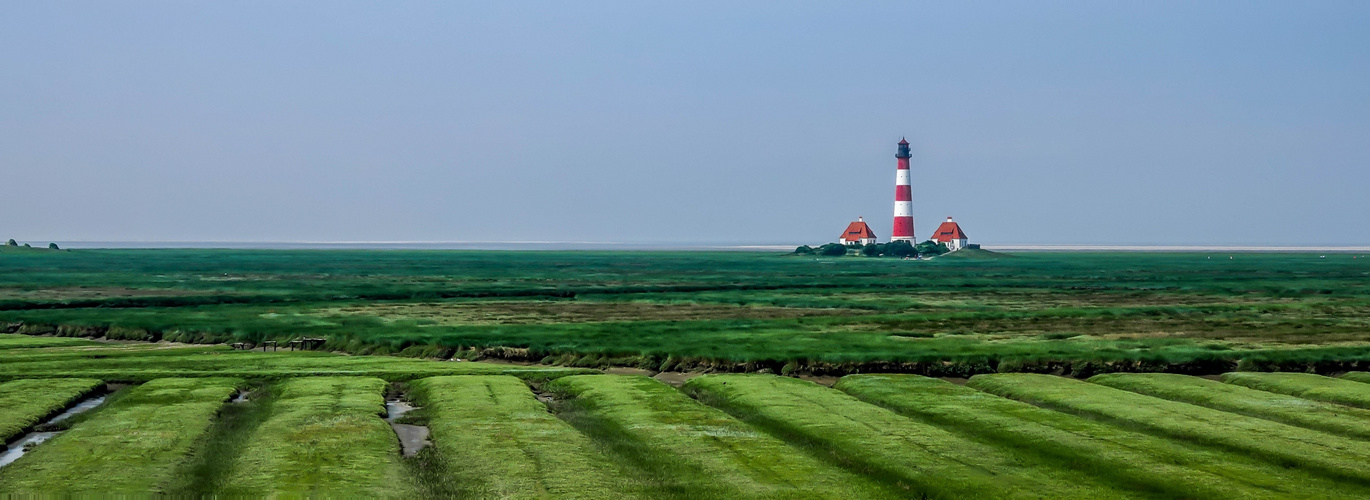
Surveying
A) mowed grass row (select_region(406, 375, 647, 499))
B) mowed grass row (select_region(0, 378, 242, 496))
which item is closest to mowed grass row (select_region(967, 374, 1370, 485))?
mowed grass row (select_region(406, 375, 647, 499))

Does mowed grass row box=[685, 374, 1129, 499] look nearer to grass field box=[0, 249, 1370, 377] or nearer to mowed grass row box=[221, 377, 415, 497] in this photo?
mowed grass row box=[221, 377, 415, 497]

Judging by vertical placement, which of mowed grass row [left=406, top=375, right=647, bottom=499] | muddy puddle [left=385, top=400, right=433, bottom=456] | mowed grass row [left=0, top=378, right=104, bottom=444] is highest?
mowed grass row [left=0, top=378, right=104, bottom=444]

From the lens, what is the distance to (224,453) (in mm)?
27375

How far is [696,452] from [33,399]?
2127 cm

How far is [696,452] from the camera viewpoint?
2755 centimetres

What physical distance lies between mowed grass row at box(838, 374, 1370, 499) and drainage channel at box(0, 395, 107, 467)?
2276 centimetres

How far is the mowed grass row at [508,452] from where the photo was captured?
933 inches

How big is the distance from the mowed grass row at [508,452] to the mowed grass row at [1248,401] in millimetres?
19300

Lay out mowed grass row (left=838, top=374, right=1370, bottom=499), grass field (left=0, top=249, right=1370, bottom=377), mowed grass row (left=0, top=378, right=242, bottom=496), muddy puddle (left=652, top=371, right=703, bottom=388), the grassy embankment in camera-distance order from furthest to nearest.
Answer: grass field (left=0, top=249, right=1370, bottom=377) < muddy puddle (left=652, top=371, right=703, bottom=388) < the grassy embankment < mowed grass row (left=838, top=374, right=1370, bottom=499) < mowed grass row (left=0, top=378, right=242, bottom=496)

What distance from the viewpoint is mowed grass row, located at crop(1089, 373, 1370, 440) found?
32.1 meters

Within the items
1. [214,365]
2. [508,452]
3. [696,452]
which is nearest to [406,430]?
[508,452]

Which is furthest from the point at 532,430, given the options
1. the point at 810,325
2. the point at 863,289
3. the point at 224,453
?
the point at 863,289

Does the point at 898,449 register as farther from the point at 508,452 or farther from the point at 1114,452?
the point at 508,452

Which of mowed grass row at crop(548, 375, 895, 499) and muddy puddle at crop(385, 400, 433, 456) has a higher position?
mowed grass row at crop(548, 375, 895, 499)
